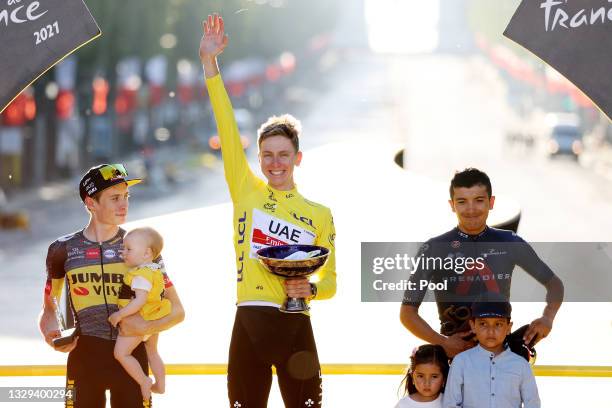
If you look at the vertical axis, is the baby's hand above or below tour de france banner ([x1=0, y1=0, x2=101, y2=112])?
below

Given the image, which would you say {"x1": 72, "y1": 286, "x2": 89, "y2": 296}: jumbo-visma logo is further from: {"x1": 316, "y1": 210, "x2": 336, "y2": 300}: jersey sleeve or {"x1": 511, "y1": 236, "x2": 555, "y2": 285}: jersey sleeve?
{"x1": 511, "y1": 236, "x2": 555, "y2": 285}: jersey sleeve

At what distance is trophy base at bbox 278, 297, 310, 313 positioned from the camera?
618 centimetres

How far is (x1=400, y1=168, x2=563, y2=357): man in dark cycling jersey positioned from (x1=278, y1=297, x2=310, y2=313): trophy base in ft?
2.38

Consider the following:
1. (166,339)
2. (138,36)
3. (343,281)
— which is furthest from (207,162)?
(166,339)

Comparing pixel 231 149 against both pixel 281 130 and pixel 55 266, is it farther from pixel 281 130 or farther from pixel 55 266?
pixel 55 266

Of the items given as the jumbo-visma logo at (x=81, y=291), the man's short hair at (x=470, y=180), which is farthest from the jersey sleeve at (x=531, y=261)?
the jumbo-visma logo at (x=81, y=291)

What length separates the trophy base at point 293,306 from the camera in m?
6.18

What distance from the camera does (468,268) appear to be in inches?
257

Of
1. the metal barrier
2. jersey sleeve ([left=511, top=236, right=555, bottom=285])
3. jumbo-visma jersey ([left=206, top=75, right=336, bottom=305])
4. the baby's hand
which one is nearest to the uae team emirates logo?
jumbo-visma jersey ([left=206, top=75, right=336, bottom=305])

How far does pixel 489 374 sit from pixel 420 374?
37 cm

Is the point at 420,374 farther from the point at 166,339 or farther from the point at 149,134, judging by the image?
the point at 149,134

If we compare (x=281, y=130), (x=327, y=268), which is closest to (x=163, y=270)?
(x=327, y=268)

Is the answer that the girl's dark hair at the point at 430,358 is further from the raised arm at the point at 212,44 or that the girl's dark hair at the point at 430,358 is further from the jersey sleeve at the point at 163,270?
the raised arm at the point at 212,44

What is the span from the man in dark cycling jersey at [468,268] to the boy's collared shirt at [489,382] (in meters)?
0.24
